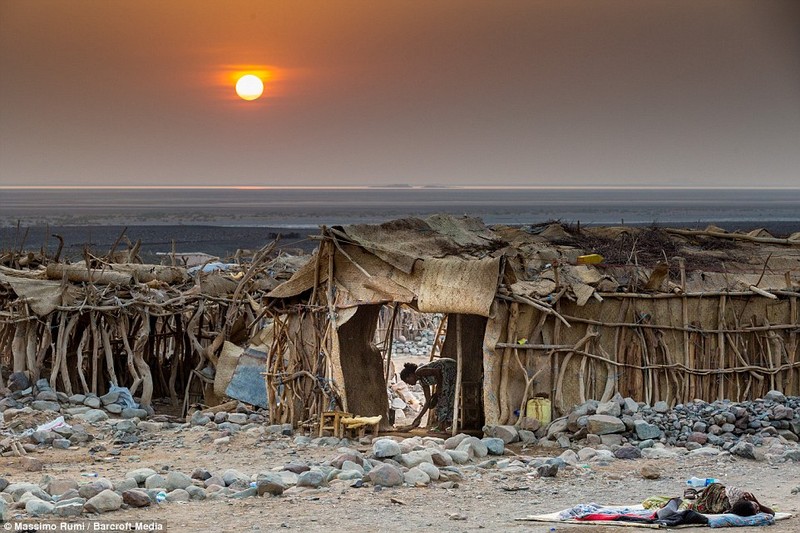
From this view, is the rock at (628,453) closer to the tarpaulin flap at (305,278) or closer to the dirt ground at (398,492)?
the dirt ground at (398,492)

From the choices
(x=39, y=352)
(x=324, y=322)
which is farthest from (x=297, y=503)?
(x=39, y=352)

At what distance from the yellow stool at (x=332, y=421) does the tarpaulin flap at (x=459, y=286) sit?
1.84 m

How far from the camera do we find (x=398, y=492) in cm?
1249

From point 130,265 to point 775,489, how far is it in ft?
40.9

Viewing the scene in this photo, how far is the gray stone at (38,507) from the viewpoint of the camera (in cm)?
1099

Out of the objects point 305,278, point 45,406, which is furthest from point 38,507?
point 45,406

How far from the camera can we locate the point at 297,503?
1191cm

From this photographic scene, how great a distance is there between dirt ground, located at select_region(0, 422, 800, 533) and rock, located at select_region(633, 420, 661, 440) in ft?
2.80

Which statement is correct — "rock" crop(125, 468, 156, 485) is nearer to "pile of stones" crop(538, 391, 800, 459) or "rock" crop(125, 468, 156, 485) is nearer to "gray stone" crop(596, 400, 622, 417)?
"pile of stones" crop(538, 391, 800, 459)

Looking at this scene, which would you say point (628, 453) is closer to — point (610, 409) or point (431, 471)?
point (610, 409)

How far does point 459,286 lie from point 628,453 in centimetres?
315

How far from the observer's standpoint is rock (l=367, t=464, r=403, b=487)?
12688mm

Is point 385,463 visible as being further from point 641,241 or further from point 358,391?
point 641,241

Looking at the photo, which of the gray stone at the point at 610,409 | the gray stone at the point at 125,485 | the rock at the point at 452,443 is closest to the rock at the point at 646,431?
the gray stone at the point at 610,409
